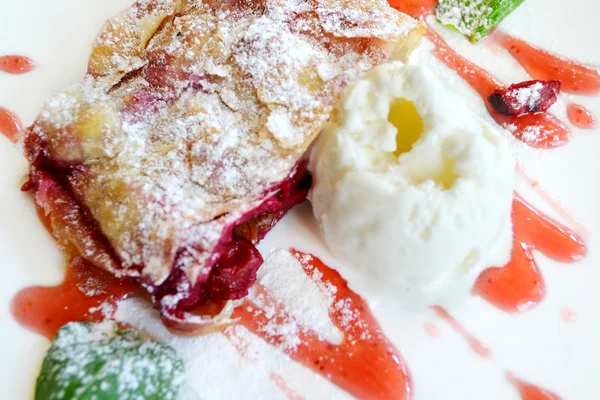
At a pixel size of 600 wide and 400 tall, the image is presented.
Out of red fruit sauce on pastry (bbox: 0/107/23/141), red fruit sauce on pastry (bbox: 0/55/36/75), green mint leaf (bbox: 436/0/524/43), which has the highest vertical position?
green mint leaf (bbox: 436/0/524/43)

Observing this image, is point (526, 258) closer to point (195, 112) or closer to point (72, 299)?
point (195, 112)

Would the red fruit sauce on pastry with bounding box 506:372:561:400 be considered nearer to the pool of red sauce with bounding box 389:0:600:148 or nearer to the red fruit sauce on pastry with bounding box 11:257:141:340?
the pool of red sauce with bounding box 389:0:600:148

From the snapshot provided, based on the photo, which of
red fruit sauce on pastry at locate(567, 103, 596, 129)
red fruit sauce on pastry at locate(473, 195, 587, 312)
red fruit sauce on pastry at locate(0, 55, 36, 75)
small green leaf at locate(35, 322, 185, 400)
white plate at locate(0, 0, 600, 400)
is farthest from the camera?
red fruit sauce on pastry at locate(567, 103, 596, 129)

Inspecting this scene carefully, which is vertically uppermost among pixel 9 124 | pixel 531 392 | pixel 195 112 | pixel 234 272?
pixel 195 112

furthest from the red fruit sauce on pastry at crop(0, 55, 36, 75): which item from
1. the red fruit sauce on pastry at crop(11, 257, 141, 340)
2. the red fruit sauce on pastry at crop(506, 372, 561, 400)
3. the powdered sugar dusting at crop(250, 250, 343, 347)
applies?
the red fruit sauce on pastry at crop(506, 372, 561, 400)

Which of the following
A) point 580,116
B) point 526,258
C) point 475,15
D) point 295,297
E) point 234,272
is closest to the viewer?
point 234,272

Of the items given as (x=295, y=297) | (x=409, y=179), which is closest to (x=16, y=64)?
(x=295, y=297)

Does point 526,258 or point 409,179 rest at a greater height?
point 409,179
